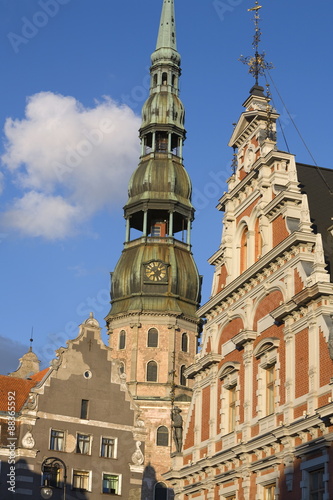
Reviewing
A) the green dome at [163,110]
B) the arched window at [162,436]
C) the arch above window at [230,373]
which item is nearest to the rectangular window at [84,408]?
the arched window at [162,436]

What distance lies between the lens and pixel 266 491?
30672 millimetres

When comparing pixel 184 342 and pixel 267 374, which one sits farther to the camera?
pixel 184 342

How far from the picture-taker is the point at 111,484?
2035 inches

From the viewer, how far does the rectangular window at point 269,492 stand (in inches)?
1190

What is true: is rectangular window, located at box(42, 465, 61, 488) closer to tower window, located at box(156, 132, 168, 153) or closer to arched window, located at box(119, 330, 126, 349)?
arched window, located at box(119, 330, 126, 349)

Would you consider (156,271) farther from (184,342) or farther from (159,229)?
(184,342)

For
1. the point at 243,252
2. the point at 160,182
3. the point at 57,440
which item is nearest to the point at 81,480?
the point at 57,440

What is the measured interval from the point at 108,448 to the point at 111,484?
6.76 feet

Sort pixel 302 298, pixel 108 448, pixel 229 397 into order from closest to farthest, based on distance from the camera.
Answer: pixel 302 298 → pixel 229 397 → pixel 108 448

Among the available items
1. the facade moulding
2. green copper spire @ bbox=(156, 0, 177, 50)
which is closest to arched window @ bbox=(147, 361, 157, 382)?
green copper spire @ bbox=(156, 0, 177, 50)

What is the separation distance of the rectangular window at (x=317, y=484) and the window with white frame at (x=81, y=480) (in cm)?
2517

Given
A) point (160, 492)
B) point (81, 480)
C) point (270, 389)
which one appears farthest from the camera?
point (160, 492)

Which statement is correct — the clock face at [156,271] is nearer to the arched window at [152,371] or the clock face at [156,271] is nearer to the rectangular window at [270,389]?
the arched window at [152,371]

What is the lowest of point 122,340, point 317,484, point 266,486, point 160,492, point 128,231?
point 317,484
